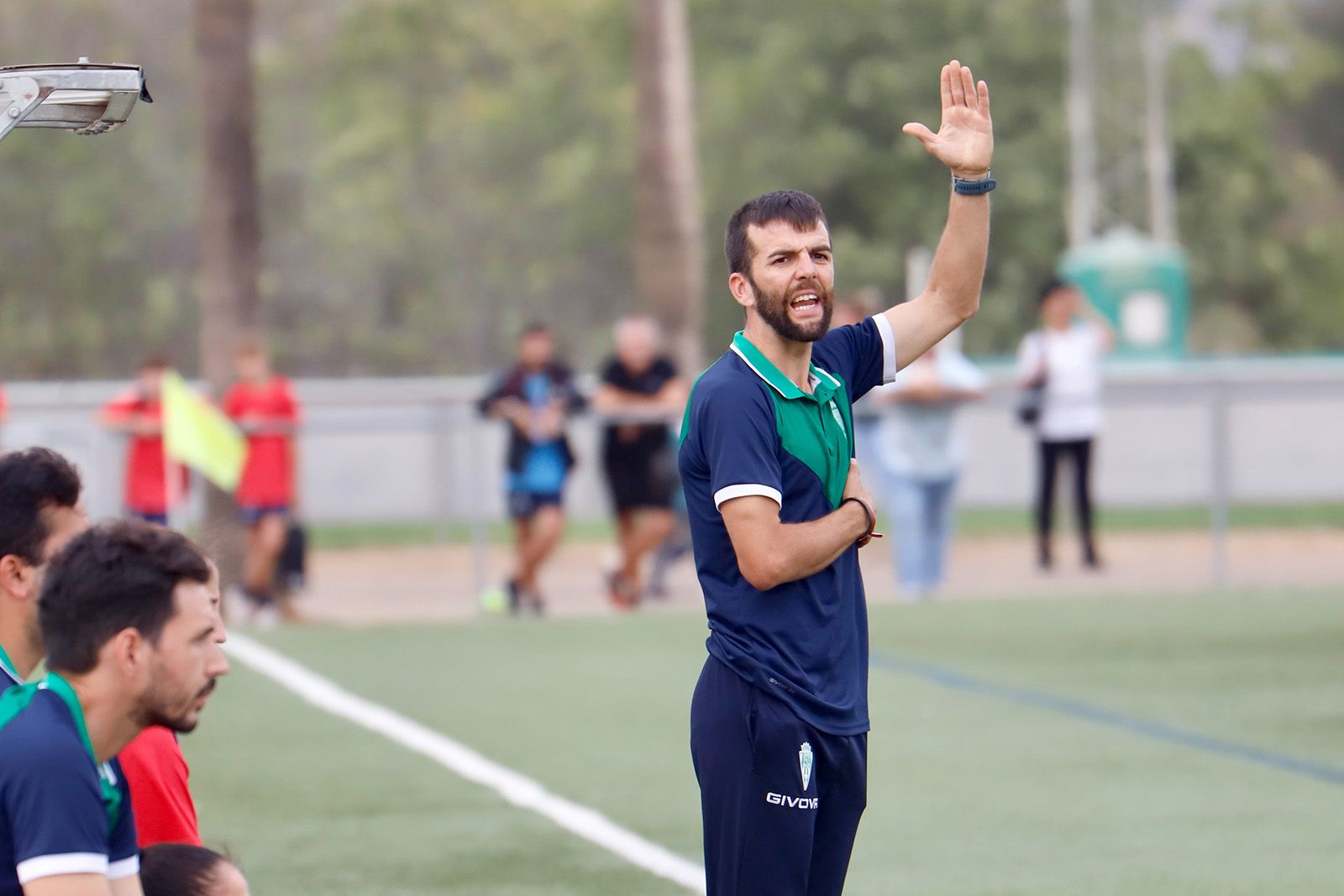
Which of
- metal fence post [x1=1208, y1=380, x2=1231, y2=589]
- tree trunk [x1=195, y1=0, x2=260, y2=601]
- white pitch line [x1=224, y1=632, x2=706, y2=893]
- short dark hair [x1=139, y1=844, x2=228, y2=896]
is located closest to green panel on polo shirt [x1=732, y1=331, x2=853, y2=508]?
short dark hair [x1=139, y1=844, x2=228, y2=896]

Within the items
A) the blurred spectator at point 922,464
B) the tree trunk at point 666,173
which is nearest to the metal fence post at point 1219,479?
the blurred spectator at point 922,464

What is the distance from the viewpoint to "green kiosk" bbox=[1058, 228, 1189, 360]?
1515 inches

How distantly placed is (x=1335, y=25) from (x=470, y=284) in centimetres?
3219

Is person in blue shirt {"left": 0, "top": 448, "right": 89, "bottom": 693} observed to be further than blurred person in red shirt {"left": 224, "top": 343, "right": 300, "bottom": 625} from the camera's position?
No

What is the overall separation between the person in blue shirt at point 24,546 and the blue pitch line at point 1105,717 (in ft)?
18.8

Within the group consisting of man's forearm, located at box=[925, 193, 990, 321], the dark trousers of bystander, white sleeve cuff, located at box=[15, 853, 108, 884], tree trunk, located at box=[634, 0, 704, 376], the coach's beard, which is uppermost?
tree trunk, located at box=[634, 0, 704, 376]

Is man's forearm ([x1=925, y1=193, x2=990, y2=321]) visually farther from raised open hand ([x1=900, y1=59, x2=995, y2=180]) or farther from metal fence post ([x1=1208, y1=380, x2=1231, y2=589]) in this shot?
metal fence post ([x1=1208, y1=380, x2=1231, y2=589])

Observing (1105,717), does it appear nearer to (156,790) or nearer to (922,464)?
(922,464)

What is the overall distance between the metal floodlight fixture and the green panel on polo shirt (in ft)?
4.41

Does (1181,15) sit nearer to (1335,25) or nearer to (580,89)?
(1335,25)

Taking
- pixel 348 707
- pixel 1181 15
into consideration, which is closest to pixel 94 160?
pixel 1181 15

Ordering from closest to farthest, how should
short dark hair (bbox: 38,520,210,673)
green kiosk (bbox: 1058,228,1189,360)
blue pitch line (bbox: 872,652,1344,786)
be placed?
short dark hair (bbox: 38,520,210,673) < blue pitch line (bbox: 872,652,1344,786) < green kiosk (bbox: 1058,228,1189,360)

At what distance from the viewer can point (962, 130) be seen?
4.78 m

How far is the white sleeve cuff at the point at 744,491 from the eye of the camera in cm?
415
